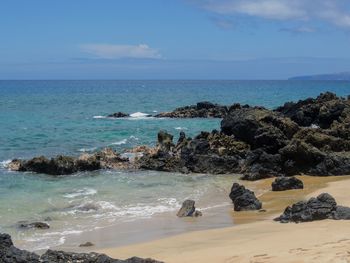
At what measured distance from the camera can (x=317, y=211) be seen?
11922 millimetres

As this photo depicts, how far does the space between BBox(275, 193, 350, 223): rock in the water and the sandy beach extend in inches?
9.9

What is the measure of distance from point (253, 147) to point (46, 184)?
27.5 ft

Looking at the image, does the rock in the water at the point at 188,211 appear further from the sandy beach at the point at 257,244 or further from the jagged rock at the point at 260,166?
the jagged rock at the point at 260,166

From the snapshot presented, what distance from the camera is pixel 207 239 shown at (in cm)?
1153

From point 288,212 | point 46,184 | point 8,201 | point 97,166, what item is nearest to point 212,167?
point 97,166

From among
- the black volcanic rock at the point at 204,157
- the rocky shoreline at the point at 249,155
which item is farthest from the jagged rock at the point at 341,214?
the black volcanic rock at the point at 204,157

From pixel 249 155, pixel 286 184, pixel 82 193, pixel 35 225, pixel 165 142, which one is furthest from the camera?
pixel 165 142

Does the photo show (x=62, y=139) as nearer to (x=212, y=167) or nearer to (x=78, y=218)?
(x=212, y=167)

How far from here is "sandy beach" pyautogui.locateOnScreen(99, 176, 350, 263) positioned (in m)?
9.32

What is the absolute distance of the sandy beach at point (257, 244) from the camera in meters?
9.32

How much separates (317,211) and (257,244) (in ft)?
7.16

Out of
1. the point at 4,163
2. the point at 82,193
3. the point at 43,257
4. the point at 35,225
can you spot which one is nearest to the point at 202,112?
the point at 4,163

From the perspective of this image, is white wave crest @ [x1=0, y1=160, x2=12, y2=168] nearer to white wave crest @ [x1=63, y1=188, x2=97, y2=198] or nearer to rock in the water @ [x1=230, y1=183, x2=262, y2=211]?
white wave crest @ [x1=63, y1=188, x2=97, y2=198]

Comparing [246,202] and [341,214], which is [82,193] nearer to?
[246,202]
